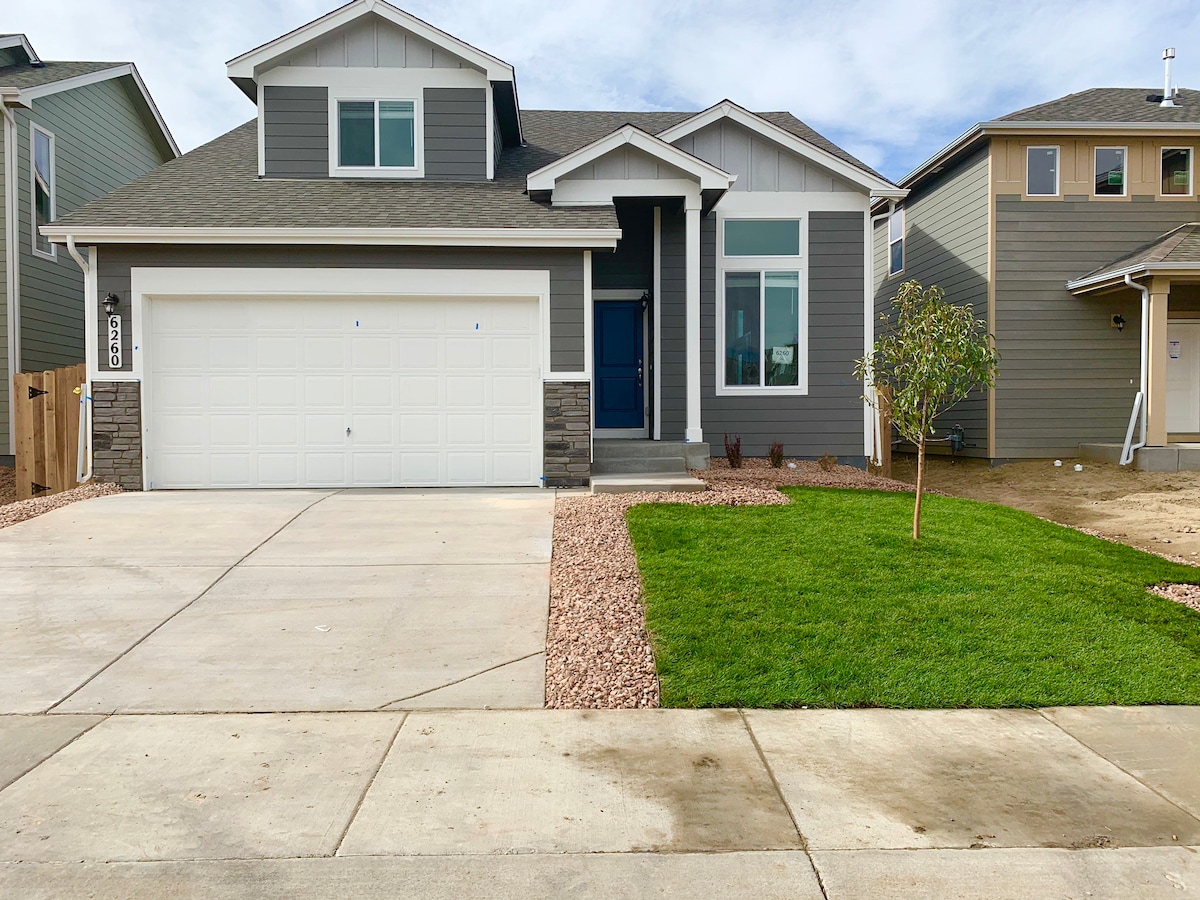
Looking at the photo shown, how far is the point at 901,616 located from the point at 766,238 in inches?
333

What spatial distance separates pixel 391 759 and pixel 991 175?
14.6 m

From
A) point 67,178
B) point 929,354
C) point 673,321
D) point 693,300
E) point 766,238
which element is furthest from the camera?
point 67,178

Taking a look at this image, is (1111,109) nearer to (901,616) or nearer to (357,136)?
(357,136)

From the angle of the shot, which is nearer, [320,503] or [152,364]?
[320,503]

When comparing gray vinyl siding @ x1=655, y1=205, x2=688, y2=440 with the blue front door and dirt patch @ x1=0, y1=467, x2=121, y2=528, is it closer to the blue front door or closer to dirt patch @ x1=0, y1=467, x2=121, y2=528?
the blue front door

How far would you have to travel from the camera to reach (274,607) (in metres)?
6.24

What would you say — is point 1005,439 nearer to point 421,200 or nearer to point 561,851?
point 421,200

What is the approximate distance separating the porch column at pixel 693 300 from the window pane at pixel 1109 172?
833cm

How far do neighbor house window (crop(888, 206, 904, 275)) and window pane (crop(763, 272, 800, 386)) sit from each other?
22.4 feet

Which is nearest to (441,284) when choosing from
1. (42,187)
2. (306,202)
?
(306,202)

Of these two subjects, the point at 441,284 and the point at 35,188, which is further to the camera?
the point at 35,188

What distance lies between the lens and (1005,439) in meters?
15.1

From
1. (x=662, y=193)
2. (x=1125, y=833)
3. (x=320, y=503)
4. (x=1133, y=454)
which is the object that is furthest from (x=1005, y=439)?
(x=1125, y=833)

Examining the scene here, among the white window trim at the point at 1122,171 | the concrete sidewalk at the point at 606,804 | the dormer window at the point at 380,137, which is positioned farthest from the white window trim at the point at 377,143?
the white window trim at the point at 1122,171
